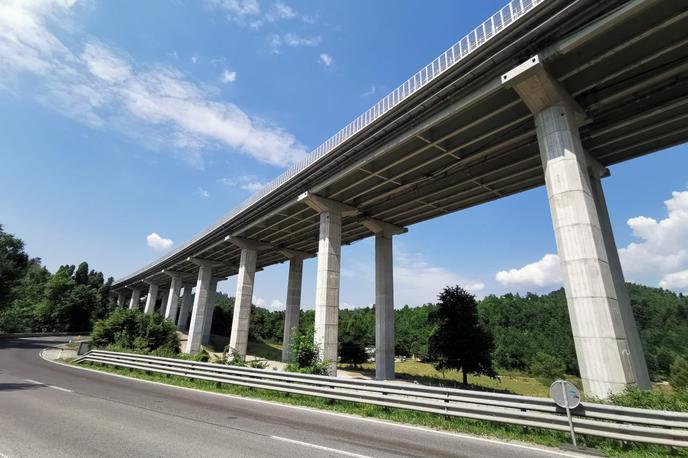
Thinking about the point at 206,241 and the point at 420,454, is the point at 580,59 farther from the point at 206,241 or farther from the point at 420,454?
the point at 206,241

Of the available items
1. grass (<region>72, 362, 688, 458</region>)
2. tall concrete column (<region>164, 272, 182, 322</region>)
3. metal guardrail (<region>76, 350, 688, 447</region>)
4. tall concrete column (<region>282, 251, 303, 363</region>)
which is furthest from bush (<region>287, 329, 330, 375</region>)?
tall concrete column (<region>164, 272, 182, 322</region>)

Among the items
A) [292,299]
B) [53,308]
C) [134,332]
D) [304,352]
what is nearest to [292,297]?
[292,299]

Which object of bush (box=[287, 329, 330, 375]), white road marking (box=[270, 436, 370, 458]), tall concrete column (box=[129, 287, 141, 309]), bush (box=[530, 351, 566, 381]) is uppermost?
tall concrete column (box=[129, 287, 141, 309])

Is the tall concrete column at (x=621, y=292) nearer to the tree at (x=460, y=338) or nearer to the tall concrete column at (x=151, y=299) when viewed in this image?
the tree at (x=460, y=338)

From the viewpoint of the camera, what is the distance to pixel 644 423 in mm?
6469

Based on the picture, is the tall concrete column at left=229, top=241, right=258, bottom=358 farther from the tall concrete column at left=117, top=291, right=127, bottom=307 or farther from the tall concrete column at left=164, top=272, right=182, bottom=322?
the tall concrete column at left=117, top=291, right=127, bottom=307

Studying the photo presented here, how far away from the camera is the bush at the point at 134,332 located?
28078mm

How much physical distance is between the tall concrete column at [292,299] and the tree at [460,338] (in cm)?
1772

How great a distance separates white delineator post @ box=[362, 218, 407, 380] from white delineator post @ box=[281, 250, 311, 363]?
1383 cm

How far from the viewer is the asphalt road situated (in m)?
5.95

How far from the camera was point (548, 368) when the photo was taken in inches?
2972

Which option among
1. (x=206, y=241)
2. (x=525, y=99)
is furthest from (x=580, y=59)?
(x=206, y=241)

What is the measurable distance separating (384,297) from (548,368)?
224 ft

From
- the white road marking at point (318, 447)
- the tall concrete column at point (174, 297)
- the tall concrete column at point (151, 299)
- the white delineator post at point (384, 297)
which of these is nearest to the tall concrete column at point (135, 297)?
the tall concrete column at point (151, 299)
